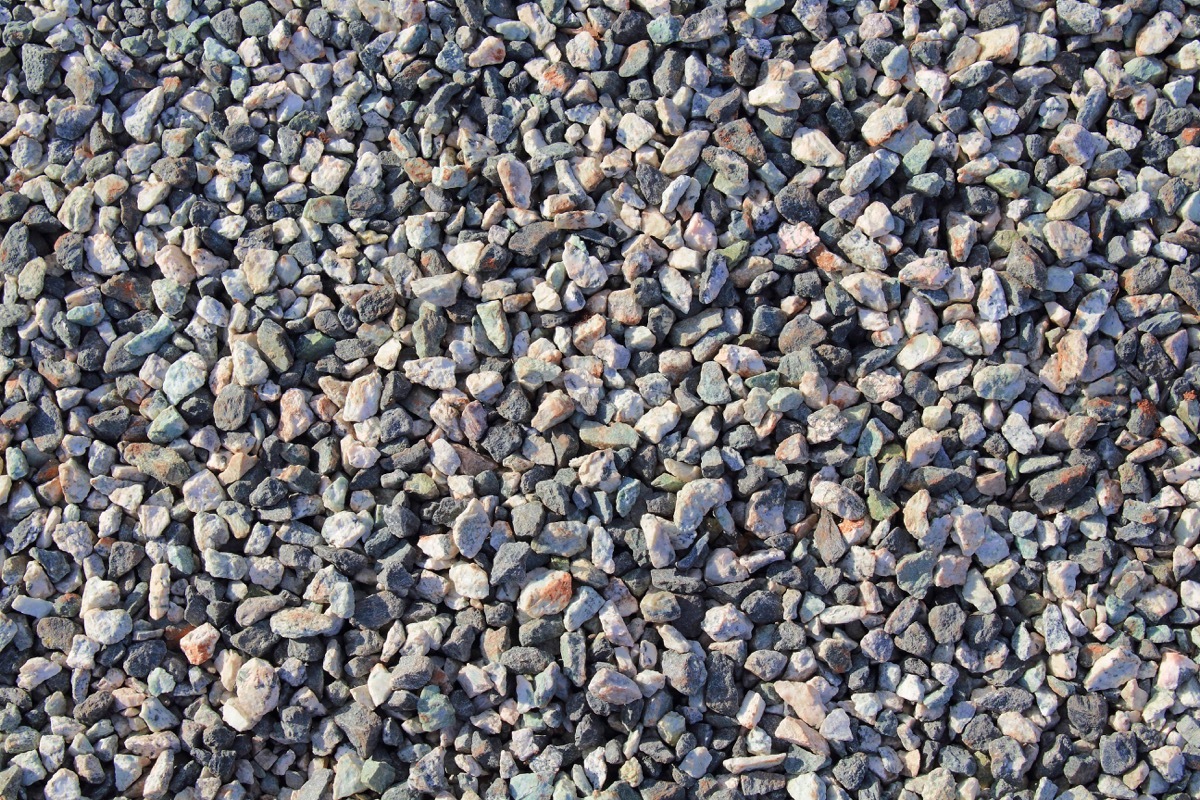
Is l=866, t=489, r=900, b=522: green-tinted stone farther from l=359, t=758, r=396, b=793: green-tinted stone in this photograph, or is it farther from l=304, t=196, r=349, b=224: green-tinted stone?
l=304, t=196, r=349, b=224: green-tinted stone

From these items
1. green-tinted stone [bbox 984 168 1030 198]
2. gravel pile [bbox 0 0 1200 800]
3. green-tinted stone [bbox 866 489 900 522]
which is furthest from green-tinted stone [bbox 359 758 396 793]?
green-tinted stone [bbox 984 168 1030 198]

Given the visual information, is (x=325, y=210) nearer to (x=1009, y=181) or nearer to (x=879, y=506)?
(x=879, y=506)

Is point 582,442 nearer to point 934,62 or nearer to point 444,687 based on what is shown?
point 444,687

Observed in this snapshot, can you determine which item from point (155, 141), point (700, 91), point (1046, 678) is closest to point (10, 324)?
point (155, 141)

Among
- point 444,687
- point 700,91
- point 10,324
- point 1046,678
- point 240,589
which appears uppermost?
point 700,91

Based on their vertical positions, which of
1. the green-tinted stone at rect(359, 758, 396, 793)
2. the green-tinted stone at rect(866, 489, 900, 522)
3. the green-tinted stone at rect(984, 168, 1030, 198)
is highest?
the green-tinted stone at rect(984, 168, 1030, 198)

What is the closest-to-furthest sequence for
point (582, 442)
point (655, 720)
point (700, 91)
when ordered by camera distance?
1. point (655, 720)
2. point (582, 442)
3. point (700, 91)

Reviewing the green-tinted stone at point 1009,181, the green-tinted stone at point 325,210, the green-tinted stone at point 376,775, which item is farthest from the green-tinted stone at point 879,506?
the green-tinted stone at point 325,210

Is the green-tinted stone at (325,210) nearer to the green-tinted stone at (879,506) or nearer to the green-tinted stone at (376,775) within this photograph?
the green-tinted stone at (376,775)
